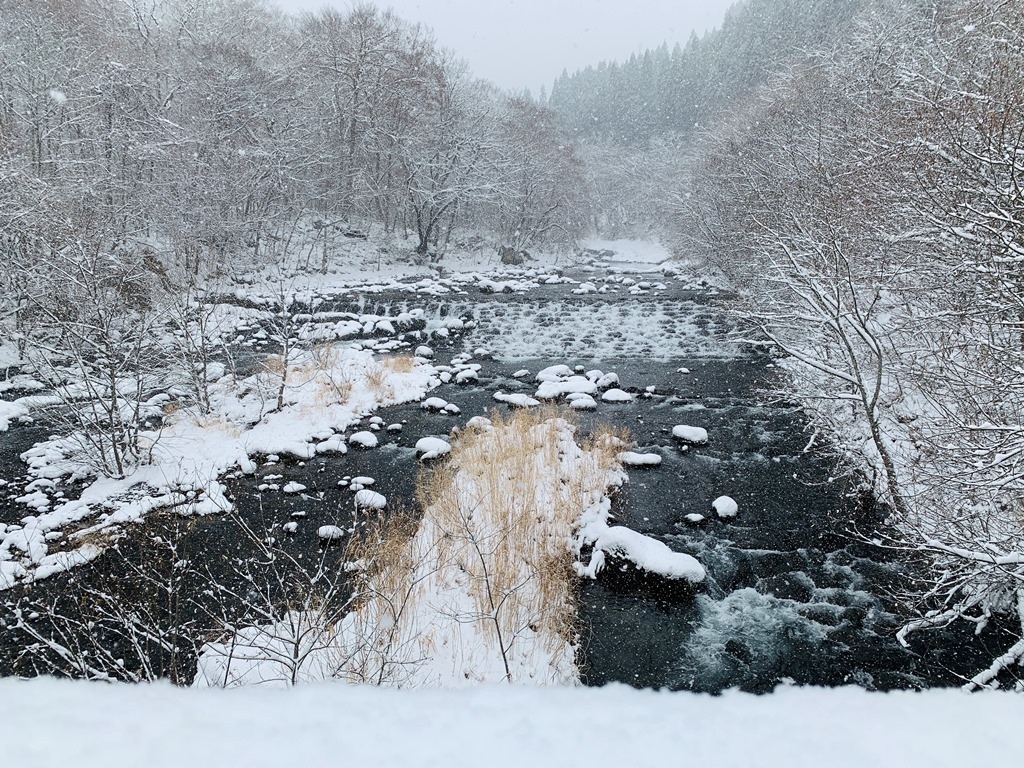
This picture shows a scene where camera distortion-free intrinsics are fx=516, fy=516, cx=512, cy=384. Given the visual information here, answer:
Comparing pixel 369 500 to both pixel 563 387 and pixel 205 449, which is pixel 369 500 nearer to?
pixel 205 449

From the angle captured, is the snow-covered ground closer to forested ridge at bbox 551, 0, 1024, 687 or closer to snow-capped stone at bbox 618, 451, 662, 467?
snow-capped stone at bbox 618, 451, 662, 467

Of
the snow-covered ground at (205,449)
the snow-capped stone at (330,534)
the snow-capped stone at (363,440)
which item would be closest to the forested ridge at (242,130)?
the snow-covered ground at (205,449)

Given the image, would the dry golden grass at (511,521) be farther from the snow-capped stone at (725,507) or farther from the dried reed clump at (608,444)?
the snow-capped stone at (725,507)

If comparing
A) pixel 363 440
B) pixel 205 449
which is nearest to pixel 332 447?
pixel 363 440

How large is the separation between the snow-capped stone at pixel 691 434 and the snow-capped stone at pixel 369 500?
5591 mm

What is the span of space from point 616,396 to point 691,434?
2.49 meters

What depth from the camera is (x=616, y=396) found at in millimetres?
11922

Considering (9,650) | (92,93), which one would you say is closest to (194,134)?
(92,93)

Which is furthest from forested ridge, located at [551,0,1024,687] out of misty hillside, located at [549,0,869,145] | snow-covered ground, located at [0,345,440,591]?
misty hillside, located at [549,0,869,145]

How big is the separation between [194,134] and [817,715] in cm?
2486

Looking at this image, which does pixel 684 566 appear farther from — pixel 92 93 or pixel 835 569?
pixel 92 93

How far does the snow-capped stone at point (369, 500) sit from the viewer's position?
7.30 meters

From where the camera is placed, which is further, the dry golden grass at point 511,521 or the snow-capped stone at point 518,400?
the snow-capped stone at point 518,400

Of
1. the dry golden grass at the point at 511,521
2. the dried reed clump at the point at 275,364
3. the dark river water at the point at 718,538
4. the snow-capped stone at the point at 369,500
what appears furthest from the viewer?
the dried reed clump at the point at 275,364
